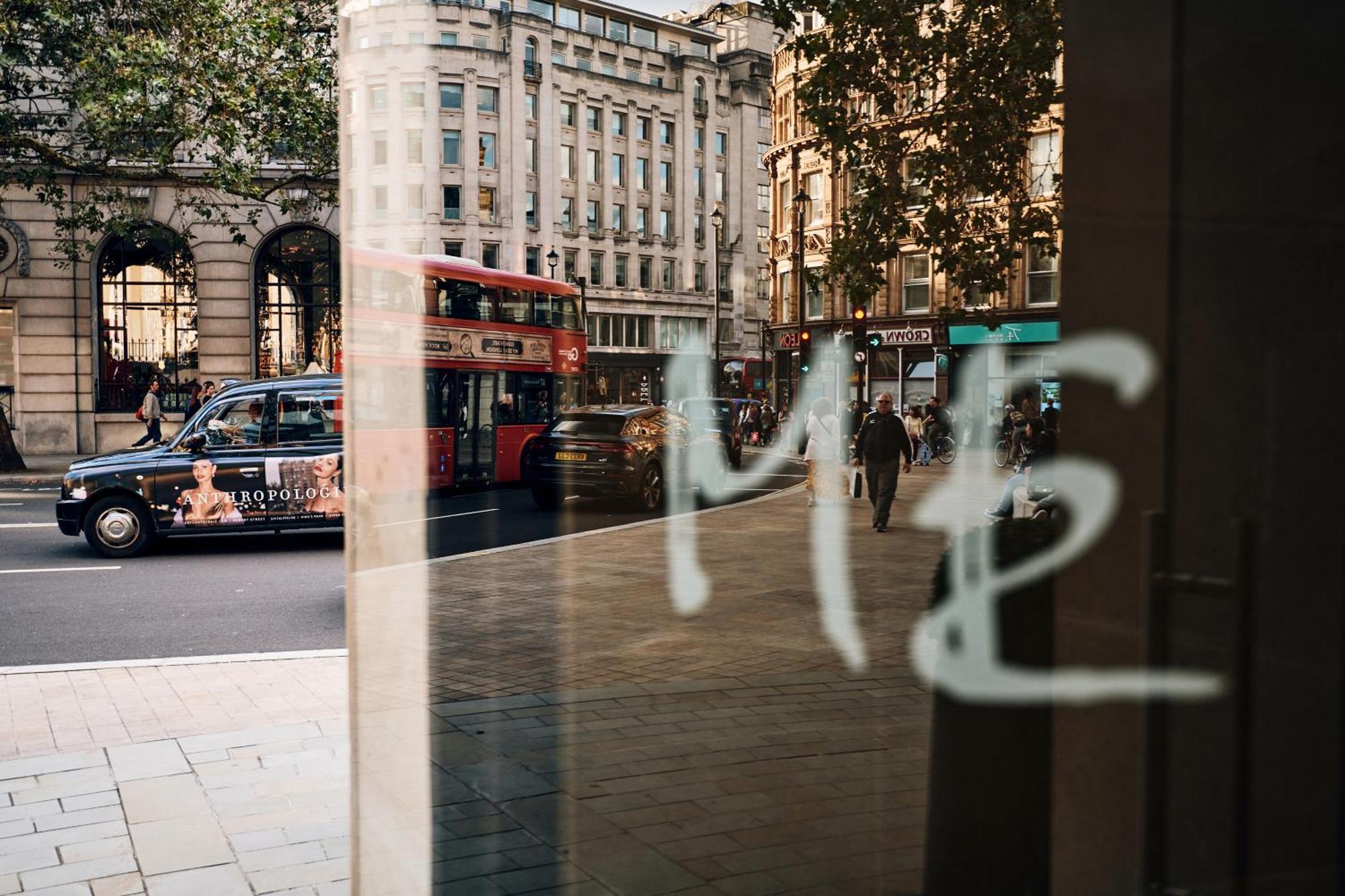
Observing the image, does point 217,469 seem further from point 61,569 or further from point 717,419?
point 717,419

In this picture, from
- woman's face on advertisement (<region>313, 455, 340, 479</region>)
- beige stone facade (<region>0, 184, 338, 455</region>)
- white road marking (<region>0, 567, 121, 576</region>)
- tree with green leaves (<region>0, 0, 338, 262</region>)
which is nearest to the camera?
white road marking (<region>0, 567, 121, 576</region>)

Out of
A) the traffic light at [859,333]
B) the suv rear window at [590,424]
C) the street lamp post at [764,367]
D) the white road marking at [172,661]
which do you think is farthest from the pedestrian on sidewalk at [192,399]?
the traffic light at [859,333]

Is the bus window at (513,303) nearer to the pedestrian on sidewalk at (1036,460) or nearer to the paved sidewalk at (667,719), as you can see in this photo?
the paved sidewalk at (667,719)

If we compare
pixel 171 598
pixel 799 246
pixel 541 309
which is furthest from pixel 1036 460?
pixel 171 598

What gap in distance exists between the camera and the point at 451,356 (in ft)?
9.09

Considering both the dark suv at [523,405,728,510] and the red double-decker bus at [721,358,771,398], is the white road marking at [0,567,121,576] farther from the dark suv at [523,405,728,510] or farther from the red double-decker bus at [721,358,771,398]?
the red double-decker bus at [721,358,771,398]

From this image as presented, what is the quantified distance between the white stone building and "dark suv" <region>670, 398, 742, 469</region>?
0.10 m

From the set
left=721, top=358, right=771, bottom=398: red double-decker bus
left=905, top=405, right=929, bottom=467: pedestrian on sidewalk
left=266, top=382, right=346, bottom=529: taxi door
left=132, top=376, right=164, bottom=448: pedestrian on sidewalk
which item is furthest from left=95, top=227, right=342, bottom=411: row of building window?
left=905, top=405, right=929, bottom=467: pedestrian on sidewalk

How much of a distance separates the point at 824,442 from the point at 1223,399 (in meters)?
0.90

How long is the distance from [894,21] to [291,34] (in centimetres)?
1948

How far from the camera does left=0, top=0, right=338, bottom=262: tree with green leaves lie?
61.5 ft

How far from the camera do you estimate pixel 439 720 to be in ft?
10.1

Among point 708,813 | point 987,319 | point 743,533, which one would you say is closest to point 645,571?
point 743,533

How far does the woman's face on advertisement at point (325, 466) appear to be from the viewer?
39.1 feet
